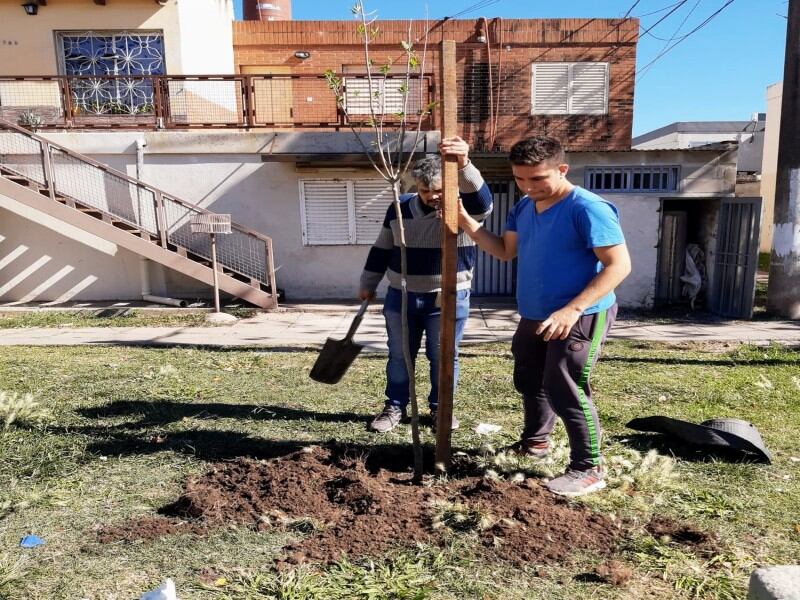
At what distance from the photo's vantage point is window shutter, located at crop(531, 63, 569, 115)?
1154 centimetres

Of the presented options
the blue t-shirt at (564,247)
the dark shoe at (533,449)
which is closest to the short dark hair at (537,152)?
the blue t-shirt at (564,247)

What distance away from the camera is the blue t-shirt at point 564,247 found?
8.39 feet

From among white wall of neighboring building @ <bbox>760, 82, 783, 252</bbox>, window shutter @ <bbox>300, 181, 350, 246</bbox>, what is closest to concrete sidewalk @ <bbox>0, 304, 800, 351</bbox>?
window shutter @ <bbox>300, 181, 350, 246</bbox>

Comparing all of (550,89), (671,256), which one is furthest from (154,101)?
(671,256)

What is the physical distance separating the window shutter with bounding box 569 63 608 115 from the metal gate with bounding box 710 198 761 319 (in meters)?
3.43

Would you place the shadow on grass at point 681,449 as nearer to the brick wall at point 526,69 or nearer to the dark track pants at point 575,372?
the dark track pants at point 575,372

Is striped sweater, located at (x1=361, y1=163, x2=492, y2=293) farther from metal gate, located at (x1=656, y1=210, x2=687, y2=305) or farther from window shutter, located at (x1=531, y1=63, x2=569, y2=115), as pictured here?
window shutter, located at (x1=531, y1=63, x2=569, y2=115)

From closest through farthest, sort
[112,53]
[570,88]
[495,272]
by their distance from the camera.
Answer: [112,53], [495,272], [570,88]

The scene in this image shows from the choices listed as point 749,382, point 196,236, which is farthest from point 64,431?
point 196,236

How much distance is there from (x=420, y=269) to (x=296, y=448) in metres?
1.38

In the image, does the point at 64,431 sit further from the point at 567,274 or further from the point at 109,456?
the point at 567,274

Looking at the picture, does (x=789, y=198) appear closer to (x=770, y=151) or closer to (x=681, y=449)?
(x=681, y=449)

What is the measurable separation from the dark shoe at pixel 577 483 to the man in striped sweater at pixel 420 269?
98 centimetres

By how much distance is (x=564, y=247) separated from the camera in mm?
2668
